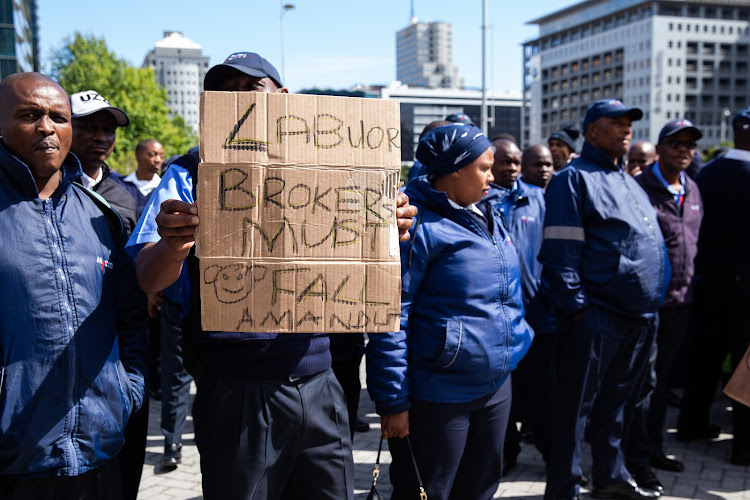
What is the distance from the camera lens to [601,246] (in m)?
4.19

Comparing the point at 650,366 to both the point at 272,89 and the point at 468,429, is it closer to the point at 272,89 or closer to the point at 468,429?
the point at 468,429

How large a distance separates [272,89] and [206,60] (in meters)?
202

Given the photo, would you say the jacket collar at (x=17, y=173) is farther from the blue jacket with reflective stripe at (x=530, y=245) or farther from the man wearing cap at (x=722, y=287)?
the man wearing cap at (x=722, y=287)

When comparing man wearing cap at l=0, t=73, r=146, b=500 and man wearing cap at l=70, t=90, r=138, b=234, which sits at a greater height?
man wearing cap at l=70, t=90, r=138, b=234

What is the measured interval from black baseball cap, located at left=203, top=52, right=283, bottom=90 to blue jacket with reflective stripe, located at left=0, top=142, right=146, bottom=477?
0.56 m

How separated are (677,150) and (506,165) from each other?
4.31 ft

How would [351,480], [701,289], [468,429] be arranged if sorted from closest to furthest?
[351,480], [468,429], [701,289]

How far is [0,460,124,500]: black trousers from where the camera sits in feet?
7.22

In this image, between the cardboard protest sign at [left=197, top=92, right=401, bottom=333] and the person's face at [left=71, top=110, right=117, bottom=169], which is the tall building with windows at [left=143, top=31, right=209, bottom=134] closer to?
the person's face at [left=71, top=110, right=117, bottom=169]

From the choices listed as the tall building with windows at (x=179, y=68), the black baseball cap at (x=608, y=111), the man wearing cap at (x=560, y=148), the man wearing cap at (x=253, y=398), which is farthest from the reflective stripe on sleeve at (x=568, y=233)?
the tall building with windows at (x=179, y=68)

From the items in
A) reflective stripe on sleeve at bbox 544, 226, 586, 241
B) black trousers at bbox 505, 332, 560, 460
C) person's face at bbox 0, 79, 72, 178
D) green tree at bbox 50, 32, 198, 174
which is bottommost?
black trousers at bbox 505, 332, 560, 460

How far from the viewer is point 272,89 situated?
2.49 metres

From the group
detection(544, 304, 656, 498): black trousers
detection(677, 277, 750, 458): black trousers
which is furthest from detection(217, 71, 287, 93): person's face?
detection(677, 277, 750, 458): black trousers

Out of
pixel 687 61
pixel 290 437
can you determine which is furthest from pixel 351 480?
pixel 687 61
